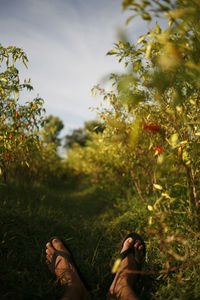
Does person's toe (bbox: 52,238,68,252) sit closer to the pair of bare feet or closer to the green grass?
the pair of bare feet

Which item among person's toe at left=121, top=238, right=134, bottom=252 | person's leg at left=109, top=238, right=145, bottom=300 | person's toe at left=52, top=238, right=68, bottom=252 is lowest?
person's leg at left=109, top=238, right=145, bottom=300

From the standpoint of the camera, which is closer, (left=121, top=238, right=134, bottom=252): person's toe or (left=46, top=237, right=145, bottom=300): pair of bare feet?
(left=46, top=237, right=145, bottom=300): pair of bare feet

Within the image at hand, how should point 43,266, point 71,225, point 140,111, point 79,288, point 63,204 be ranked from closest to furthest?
point 79,288, point 43,266, point 140,111, point 71,225, point 63,204

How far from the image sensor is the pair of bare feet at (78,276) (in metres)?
1.43

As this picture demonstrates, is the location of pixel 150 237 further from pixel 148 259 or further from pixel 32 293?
pixel 32 293

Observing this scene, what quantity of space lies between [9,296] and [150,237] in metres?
1.54

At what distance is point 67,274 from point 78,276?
11 cm

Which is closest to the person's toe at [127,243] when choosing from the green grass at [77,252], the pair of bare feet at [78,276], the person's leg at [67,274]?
the pair of bare feet at [78,276]

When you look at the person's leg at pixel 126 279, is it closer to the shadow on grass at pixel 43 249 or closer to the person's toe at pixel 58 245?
the shadow on grass at pixel 43 249

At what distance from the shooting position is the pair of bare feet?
56.2 inches

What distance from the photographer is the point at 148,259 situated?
6.21 feet

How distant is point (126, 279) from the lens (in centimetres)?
152

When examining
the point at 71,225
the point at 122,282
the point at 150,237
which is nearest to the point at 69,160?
the point at 71,225

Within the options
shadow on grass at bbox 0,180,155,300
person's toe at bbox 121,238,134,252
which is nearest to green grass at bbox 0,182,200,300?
shadow on grass at bbox 0,180,155,300
